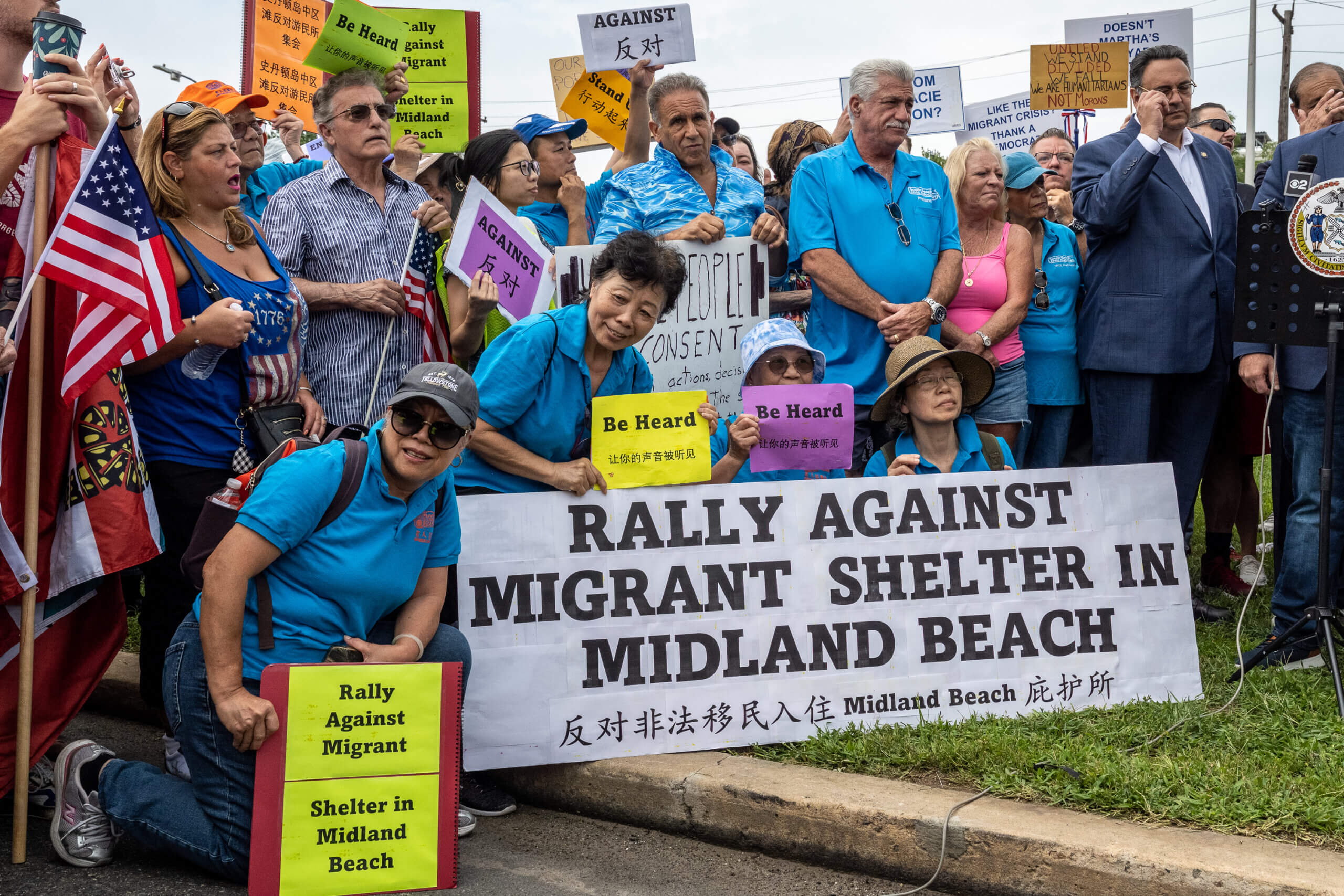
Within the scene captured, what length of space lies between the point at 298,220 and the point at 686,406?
1830 millimetres

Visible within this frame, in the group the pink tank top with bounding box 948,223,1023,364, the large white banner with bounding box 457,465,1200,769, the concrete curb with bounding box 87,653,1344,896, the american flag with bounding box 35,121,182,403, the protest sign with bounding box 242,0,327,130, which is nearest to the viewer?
the concrete curb with bounding box 87,653,1344,896

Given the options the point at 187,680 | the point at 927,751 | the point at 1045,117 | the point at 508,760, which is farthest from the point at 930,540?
the point at 1045,117

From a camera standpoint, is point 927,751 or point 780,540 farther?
point 780,540

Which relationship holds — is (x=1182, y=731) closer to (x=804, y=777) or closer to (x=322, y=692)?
(x=804, y=777)

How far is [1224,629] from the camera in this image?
5.79 m

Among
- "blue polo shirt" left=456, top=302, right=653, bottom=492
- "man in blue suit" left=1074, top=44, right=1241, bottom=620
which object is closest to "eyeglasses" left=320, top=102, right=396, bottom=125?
"blue polo shirt" left=456, top=302, right=653, bottom=492

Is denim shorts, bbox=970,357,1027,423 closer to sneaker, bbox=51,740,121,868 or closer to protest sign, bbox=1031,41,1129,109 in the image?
sneaker, bbox=51,740,121,868

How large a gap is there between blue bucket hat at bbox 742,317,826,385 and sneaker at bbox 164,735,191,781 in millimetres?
2603

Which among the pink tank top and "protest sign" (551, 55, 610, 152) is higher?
"protest sign" (551, 55, 610, 152)

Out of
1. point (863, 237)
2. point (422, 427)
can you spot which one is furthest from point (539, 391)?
point (863, 237)

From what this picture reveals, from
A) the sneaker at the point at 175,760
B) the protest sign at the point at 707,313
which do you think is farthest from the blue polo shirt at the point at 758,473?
the sneaker at the point at 175,760

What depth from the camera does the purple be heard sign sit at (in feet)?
15.8

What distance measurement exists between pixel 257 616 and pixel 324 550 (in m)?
0.27

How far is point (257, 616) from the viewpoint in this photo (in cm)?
360
